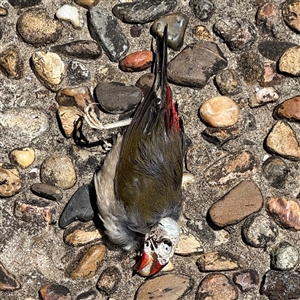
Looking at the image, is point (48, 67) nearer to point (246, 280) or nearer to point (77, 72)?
point (77, 72)

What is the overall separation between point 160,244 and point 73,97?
996 millimetres

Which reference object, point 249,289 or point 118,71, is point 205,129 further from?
point 249,289

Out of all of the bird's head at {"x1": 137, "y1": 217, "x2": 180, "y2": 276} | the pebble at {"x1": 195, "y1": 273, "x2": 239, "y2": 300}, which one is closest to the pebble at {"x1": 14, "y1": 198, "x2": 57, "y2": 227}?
the bird's head at {"x1": 137, "y1": 217, "x2": 180, "y2": 276}

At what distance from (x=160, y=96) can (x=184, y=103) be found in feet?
1.17

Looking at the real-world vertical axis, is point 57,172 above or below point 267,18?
below

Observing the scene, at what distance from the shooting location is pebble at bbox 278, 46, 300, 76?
4625 millimetres

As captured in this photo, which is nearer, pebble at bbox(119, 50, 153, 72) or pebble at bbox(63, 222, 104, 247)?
pebble at bbox(63, 222, 104, 247)

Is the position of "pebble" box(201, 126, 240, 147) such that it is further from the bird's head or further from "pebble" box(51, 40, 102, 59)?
"pebble" box(51, 40, 102, 59)

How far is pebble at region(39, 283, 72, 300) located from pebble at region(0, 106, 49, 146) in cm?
82

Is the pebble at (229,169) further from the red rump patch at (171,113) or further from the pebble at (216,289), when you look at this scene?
the pebble at (216,289)

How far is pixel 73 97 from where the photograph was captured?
4.52 meters

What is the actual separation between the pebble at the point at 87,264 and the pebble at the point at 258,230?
2.71 feet

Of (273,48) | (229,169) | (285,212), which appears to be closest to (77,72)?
(229,169)

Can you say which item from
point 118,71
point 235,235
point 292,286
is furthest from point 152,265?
point 118,71
